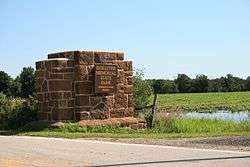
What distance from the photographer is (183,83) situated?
104 m

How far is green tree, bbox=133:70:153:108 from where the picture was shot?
82.6ft

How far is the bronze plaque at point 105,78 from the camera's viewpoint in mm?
20750

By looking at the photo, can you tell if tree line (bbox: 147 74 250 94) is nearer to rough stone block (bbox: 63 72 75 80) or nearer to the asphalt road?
rough stone block (bbox: 63 72 75 80)

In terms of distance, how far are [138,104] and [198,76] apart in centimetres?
7549

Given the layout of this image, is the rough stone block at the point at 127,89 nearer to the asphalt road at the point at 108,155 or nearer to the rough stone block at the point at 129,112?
the rough stone block at the point at 129,112

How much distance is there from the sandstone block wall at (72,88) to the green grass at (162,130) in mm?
843

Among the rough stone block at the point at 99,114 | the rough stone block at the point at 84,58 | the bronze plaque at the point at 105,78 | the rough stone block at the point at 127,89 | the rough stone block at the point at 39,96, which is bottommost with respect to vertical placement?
the rough stone block at the point at 99,114

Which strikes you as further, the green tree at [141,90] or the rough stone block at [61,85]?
the green tree at [141,90]

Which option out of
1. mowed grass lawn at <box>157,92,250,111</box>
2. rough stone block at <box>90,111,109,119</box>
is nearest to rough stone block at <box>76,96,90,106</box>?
rough stone block at <box>90,111,109,119</box>

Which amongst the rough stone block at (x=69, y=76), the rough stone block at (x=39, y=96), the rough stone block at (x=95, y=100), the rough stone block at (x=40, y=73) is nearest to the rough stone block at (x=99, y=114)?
the rough stone block at (x=95, y=100)

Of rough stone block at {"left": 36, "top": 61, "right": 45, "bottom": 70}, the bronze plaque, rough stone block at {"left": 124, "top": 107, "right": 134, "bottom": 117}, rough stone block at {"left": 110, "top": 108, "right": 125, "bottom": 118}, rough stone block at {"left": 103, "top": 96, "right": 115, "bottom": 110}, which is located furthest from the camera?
rough stone block at {"left": 124, "top": 107, "right": 134, "bottom": 117}

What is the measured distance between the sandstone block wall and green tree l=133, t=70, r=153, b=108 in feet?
12.5

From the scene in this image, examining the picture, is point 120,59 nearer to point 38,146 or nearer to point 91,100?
point 91,100

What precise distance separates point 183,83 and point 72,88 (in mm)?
84703
